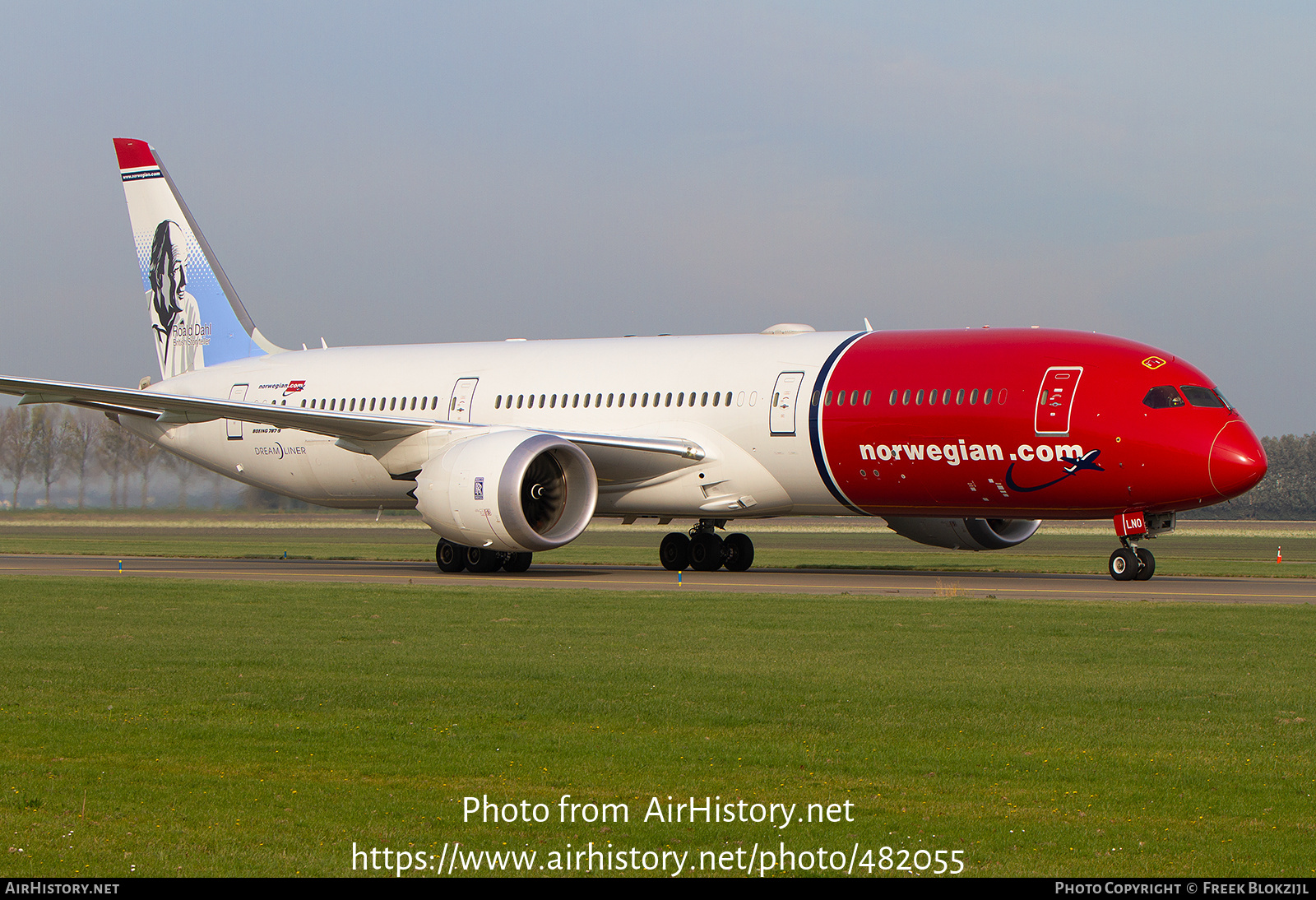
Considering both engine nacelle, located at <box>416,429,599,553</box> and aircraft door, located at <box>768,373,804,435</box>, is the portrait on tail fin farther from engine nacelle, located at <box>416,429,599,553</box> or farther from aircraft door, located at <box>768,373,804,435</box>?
aircraft door, located at <box>768,373,804,435</box>

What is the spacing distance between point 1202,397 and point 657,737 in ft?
51.8

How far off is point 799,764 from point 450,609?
9.97 metres

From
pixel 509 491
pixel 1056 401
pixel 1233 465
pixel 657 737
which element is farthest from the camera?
pixel 509 491

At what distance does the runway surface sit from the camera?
20.8 m

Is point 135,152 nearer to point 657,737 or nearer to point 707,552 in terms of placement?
point 707,552

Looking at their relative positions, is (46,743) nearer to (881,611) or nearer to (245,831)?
(245,831)

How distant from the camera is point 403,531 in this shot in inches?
2208

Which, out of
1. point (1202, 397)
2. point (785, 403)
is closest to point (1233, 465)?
point (1202, 397)

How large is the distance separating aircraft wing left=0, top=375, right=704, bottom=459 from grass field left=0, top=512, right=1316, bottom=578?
5648 millimetres

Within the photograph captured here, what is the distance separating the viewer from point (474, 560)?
1058 inches

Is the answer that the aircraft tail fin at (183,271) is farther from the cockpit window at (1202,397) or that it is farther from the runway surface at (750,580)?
the cockpit window at (1202,397)

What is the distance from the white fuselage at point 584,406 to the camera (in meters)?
25.7

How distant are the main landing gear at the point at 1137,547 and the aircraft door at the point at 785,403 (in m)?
5.67
